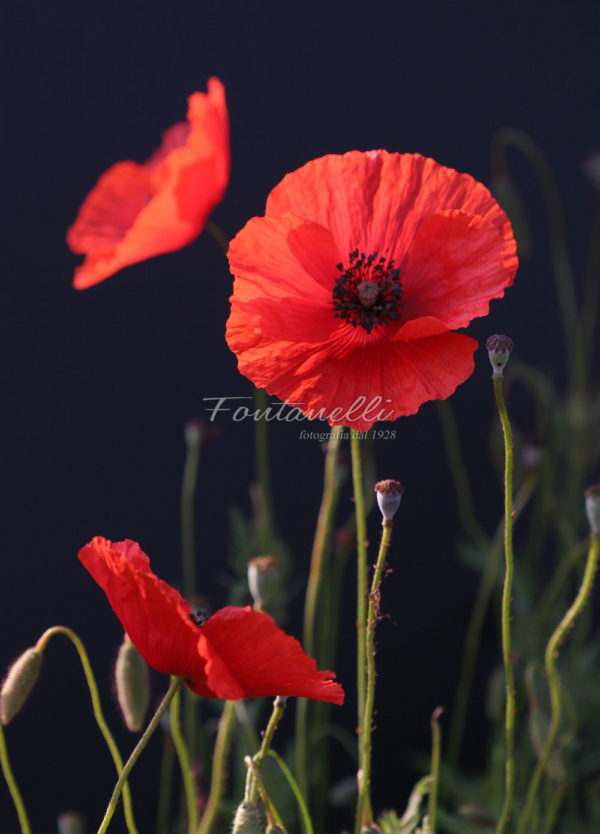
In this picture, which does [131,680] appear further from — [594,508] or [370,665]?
[594,508]

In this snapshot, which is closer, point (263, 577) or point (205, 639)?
point (205, 639)

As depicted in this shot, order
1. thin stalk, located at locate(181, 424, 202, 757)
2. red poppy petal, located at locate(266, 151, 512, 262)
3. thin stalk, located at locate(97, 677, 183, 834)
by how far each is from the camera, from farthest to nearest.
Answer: thin stalk, located at locate(181, 424, 202, 757)
red poppy petal, located at locate(266, 151, 512, 262)
thin stalk, located at locate(97, 677, 183, 834)

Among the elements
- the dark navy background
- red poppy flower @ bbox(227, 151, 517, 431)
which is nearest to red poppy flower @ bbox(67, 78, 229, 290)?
red poppy flower @ bbox(227, 151, 517, 431)

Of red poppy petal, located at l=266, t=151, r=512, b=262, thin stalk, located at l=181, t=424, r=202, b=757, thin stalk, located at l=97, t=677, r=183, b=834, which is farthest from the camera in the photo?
thin stalk, located at l=181, t=424, r=202, b=757

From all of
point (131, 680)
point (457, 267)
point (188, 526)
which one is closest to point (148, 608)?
point (131, 680)

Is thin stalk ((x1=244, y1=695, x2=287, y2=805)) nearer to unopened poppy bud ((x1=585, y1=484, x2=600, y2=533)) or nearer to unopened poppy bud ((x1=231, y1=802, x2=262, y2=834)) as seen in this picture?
unopened poppy bud ((x1=231, y1=802, x2=262, y2=834))

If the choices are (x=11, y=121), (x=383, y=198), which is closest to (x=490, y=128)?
(x=11, y=121)

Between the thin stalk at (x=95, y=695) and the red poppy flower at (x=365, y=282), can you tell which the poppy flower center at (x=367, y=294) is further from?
the thin stalk at (x=95, y=695)
